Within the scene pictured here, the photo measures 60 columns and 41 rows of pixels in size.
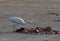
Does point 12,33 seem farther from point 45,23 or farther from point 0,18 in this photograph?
point 0,18

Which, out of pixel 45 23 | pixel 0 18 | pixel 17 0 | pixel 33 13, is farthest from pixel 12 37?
pixel 17 0

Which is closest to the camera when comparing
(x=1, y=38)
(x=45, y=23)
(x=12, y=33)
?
(x=1, y=38)

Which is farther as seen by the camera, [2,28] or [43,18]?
[43,18]

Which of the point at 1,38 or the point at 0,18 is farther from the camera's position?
the point at 0,18

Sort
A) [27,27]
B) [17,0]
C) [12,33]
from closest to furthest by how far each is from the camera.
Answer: [12,33] → [27,27] → [17,0]

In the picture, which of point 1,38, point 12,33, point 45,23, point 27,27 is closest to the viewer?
point 1,38

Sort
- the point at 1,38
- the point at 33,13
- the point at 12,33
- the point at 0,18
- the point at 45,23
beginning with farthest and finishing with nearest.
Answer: the point at 33,13, the point at 0,18, the point at 45,23, the point at 12,33, the point at 1,38

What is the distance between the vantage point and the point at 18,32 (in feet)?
38.9

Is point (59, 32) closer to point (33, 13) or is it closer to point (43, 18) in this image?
point (43, 18)

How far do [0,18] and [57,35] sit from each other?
471 cm

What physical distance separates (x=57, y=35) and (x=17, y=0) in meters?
14.2

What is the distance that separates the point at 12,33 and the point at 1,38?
793 millimetres

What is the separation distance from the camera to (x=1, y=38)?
10906mm

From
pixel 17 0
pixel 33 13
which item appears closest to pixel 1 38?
pixel 33 13
